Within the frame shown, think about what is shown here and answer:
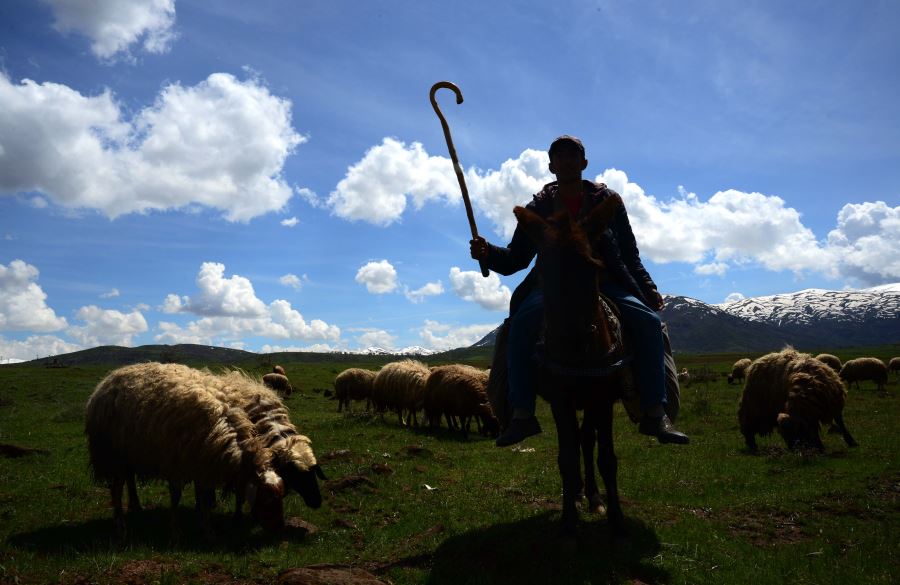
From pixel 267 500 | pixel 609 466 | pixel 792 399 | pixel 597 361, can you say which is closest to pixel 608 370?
pixel 597 361

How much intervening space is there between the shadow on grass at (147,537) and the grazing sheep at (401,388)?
48.9 ft

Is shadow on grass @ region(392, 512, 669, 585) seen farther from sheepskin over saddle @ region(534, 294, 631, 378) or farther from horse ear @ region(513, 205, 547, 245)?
horse ear @ region(513, 205, 547, 245)

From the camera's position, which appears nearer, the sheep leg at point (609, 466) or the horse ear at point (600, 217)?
the horse ear at point (600, 217)

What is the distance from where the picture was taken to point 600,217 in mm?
5289

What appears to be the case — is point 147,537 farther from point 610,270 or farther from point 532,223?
point 610,270

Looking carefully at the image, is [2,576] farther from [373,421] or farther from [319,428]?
[373,421]

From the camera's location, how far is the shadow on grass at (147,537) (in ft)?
23.0

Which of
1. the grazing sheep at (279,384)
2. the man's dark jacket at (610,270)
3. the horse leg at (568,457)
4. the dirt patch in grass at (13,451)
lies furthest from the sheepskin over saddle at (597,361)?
the grazing sheep at (279,384)

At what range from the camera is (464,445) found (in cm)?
1739

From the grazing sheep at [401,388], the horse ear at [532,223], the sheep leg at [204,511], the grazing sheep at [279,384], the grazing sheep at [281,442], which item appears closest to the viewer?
the horse ear at [532,223]

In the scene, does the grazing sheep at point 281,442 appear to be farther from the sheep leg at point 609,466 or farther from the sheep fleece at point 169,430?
the sheep leg at point 609,466

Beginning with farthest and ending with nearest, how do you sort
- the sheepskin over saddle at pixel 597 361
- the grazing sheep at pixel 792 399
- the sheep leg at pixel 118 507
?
1. the grazing sheep at pixel 792 399
2. the sheep leg at pixel 118 507
3. the sheepskin over saddle at pixel 597 361

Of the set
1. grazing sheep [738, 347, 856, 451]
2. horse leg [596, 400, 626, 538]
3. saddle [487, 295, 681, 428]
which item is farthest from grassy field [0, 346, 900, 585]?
saddle [487, 295, 681, 428]

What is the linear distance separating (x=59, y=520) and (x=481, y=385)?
1453 centimetres
